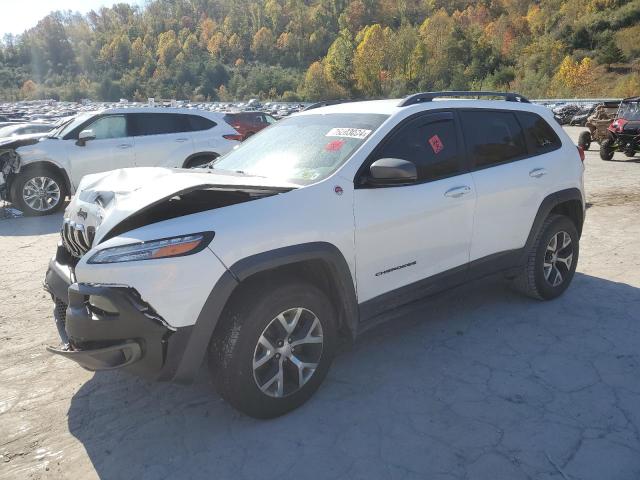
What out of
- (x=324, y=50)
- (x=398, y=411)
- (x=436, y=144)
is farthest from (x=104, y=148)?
(x=324, y=50)

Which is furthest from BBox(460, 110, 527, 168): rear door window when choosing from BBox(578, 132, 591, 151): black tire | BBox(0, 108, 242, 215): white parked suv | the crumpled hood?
BBox(578, 132, 591, 151): black tire

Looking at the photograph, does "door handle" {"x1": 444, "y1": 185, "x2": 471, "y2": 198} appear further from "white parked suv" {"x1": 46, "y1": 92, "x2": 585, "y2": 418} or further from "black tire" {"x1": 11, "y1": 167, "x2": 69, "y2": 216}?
"black tire" {"x1": 11, "y1": 167, "x2": 69, "y2": 216}

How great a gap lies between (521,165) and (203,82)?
154035 millimetres

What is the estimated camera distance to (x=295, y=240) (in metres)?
2.94

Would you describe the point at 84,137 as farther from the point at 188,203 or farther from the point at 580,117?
the point at 580,117

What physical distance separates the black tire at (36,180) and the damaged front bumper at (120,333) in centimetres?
715

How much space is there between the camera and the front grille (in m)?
3.12

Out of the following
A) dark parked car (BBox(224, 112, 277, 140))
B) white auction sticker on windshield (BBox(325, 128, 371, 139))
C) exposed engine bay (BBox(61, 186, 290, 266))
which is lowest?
dark parked car (BBox(224, 112, 277, 140))

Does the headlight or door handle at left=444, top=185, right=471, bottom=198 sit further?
door handle at left=444, top=185, right=471, bottom=198

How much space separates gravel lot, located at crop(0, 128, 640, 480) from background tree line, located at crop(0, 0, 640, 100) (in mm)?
61916

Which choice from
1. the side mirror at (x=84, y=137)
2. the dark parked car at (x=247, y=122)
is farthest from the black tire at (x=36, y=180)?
the dark parked car at (x=247, y=122)

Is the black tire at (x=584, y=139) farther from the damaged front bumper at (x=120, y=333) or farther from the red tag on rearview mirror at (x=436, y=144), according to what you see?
the damaged front bumper at (x=120, y=333)

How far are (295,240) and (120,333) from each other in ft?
3.23

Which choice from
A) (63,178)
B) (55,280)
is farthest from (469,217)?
(63,178)
